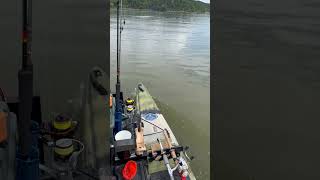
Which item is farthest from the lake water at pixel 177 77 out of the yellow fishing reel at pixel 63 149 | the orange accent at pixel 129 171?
the yellow fishing reel at pixel 63 149

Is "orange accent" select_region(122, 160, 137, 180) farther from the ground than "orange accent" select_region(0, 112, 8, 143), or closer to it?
closer to it

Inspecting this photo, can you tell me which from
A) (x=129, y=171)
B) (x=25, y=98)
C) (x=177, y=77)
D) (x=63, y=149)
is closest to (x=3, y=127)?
(x=25, y=98)

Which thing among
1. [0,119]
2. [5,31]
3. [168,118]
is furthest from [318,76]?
[168,118]

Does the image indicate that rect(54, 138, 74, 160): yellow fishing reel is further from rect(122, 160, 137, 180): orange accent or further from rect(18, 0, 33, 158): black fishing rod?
rect(122, 160, 137, 180): orange accent

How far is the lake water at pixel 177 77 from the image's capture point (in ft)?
17.4

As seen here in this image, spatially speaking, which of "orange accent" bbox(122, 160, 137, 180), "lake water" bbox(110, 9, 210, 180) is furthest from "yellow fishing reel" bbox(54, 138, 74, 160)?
"lake water" bbox(110, 9, 210, 180)

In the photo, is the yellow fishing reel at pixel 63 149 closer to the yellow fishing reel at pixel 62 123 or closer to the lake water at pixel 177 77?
the yellow fishing reel at pixel 62 123

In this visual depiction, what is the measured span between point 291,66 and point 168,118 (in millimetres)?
5741

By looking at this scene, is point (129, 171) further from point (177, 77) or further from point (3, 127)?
point (177, 77)

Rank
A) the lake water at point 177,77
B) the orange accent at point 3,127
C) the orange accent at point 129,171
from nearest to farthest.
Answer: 1. the orange accent at point 3,127
2. the orange accent at point 129,171
3. the lake water at point 177,77

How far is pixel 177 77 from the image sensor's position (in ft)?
32.3

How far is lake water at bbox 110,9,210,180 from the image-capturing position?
17.4 feet

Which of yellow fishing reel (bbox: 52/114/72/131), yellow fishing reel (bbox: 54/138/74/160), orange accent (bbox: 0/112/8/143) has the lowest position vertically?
yellow fishing reel (bbox: 54/138/74/160)

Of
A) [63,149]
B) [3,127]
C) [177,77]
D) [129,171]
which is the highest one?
[3,127]
